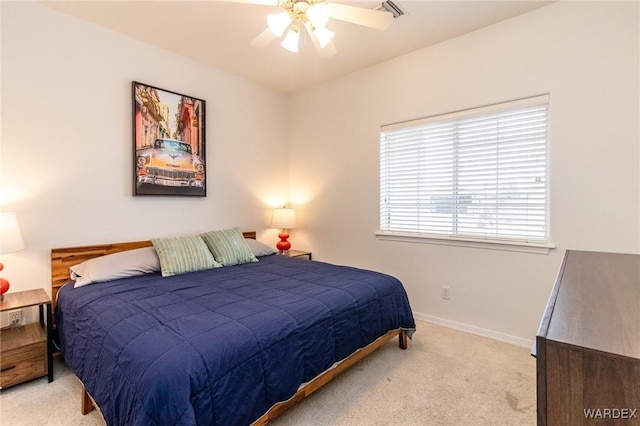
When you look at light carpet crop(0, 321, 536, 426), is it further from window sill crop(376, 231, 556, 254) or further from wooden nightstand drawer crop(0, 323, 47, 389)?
window sill crop(376, 231, 556, 254)

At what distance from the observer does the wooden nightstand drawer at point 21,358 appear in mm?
2010

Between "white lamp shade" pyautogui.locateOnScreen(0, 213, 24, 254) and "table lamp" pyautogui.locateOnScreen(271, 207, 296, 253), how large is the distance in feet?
8.11

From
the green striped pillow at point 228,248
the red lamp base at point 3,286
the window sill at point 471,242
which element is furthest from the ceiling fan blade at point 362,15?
the red lamp base at point 3,286

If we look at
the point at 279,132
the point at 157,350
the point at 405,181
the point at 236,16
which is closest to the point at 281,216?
the point at 279,132

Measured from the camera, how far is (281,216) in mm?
4121

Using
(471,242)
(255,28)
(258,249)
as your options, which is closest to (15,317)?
(258,249)

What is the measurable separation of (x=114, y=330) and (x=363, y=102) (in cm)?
322

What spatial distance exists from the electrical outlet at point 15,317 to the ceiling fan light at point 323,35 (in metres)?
3.04

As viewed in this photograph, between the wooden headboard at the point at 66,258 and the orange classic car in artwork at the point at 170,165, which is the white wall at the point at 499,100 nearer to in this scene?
the orange classic car in artwork at the point at 170,165

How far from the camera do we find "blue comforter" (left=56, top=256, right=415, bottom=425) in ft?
4.15

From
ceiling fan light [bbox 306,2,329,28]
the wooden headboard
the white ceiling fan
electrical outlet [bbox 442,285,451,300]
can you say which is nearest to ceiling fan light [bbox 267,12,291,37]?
the white ceiling fan

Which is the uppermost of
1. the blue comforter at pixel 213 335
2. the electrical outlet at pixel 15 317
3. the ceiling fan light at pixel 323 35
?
the ceiling fan light at pixel 323 35

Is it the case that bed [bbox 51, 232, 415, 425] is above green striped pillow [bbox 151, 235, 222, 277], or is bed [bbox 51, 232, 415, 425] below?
below

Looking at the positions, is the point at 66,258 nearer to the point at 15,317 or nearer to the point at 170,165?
the point at 15,317
